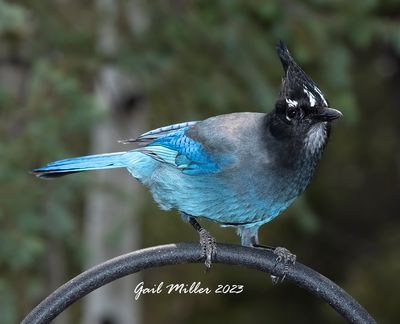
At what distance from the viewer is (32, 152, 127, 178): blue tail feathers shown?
300cm

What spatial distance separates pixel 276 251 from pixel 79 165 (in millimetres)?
702

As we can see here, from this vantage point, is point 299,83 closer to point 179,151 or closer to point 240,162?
point 240,162

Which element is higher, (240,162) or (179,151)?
(179,151)

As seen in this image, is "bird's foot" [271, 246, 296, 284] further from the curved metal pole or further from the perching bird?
the perching bird

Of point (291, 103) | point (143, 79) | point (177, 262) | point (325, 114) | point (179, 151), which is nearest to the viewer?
point (177, 262)

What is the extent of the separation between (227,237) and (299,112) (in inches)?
142

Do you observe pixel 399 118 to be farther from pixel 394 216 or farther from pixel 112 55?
pixel 112 55

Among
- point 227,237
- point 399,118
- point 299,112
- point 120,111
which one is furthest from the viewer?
point 399,118

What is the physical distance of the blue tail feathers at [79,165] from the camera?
3.00 meters

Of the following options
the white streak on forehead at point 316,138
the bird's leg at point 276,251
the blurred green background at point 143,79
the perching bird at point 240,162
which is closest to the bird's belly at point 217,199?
the perching bird at point 240,162

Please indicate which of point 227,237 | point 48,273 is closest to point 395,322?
point 227,237

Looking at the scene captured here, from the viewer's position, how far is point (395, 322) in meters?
6.73

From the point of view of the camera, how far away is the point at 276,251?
2.98 m

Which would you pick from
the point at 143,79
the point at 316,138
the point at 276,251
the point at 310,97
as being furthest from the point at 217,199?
the point at 143,79
